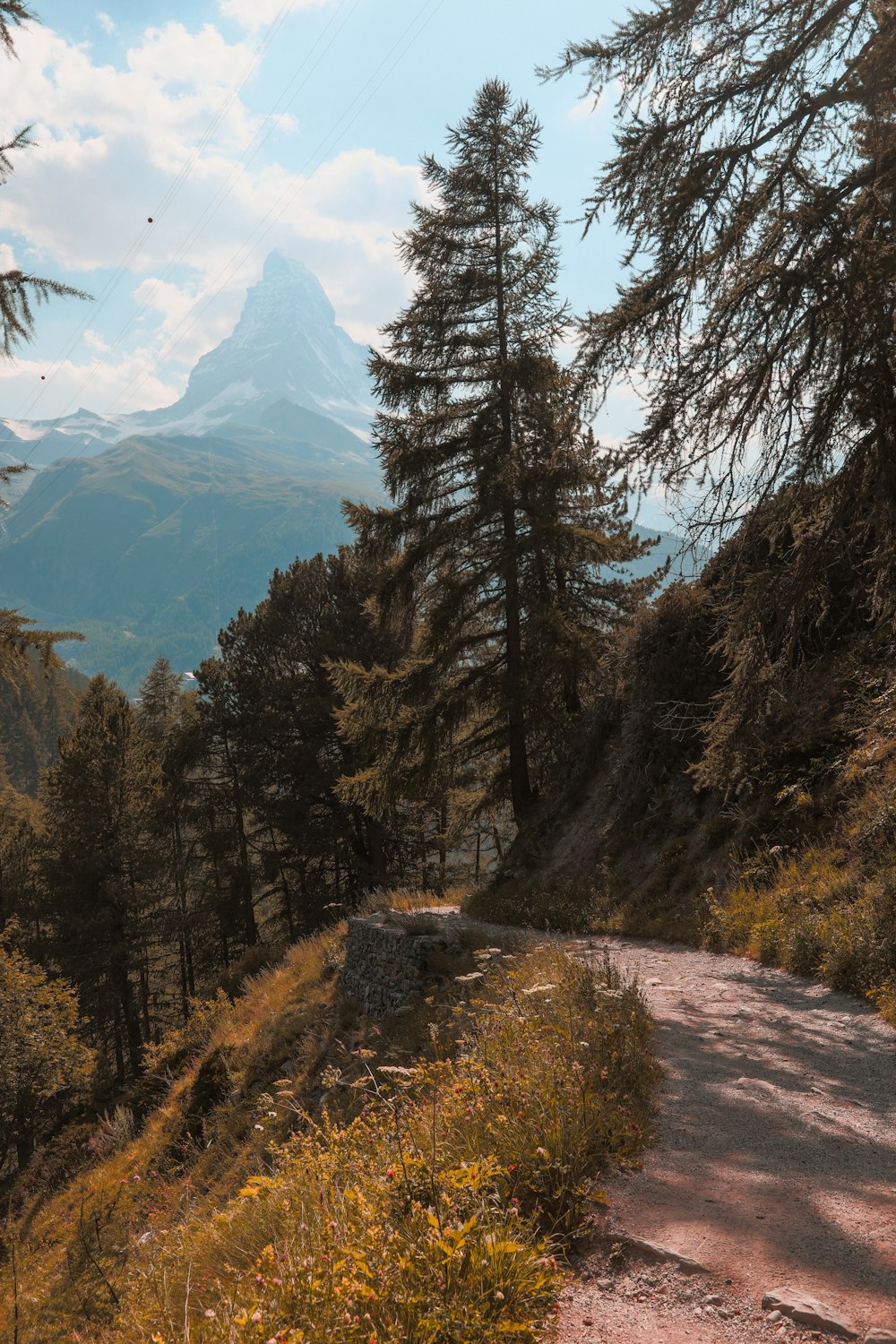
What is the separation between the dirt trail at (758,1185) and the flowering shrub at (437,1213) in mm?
221

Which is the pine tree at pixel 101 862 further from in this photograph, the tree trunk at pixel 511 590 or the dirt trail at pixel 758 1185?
the dirt trail at pixel 758 1185

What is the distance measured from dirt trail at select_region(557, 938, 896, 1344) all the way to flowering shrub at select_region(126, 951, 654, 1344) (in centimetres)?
22

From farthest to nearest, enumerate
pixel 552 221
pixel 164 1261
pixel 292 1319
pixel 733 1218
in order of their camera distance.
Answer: pixel 552 221, pixel 164 1261, pixel 733 1218, pixel 292 1319

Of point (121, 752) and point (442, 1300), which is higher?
point (121, 752)

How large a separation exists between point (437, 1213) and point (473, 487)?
14609mm

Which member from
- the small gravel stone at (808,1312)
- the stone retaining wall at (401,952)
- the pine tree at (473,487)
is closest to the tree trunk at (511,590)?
the pine tree at (473,487)

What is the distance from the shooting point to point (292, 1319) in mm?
2586

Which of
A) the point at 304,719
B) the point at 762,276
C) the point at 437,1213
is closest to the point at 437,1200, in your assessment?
the point at 437,1213

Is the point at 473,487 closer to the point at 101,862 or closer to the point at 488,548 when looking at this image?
the point at 488,548

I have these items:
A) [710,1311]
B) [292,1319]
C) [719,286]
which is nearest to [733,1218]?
[710,1311]

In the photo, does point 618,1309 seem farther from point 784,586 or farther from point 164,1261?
point 784,586

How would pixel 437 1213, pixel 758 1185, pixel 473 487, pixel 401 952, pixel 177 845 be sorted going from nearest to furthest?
pixel 437 1213 < pixel 758 1185 < pixel 401 952 < pixel 473 487 < pixel 177 845

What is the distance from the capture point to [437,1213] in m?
3.08

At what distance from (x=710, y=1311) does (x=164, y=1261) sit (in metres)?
2.62
